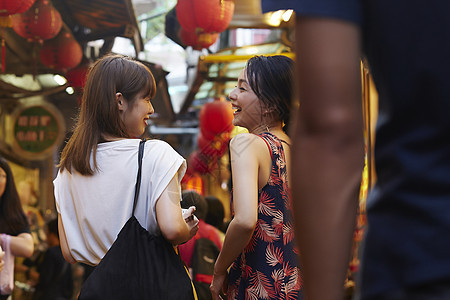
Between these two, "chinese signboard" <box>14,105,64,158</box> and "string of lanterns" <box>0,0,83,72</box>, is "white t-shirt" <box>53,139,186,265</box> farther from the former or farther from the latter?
"chinese signboard" <box>14,105,64,158</box>

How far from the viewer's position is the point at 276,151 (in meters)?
2.40

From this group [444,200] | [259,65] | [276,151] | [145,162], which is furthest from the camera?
[259,65]

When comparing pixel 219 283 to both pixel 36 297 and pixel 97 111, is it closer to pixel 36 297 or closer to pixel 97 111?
pixel 97 111

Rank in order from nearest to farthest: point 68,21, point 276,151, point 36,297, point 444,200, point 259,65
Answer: point 444,200, point 276,151, point 259,65, point 68,21, point 36,297

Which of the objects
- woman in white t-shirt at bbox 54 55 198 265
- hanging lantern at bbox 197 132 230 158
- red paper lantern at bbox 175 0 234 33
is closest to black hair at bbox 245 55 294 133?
woman in white t-shirt at bbox 54 55 198 265

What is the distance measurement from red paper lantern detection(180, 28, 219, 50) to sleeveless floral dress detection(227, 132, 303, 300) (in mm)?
2790

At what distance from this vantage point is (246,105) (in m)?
2.55

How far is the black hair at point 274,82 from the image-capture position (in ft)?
8.30

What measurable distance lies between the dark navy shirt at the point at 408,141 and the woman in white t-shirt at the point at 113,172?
140 cm

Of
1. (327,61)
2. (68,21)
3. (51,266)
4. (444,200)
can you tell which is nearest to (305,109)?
(327,61)

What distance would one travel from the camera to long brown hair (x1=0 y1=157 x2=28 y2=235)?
12.5 ft

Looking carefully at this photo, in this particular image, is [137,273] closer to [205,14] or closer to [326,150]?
[326,150]

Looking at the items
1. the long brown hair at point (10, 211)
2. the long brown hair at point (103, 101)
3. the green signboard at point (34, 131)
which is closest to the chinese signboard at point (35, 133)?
the green signboard at point (34, 131)

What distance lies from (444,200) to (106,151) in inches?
66.6
